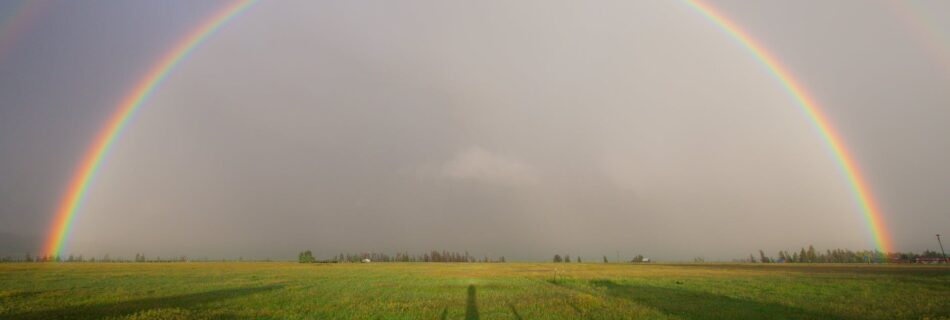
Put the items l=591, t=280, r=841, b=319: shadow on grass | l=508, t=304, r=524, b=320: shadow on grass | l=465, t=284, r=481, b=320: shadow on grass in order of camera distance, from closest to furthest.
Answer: l=508, t=304, r=524, b=320: shadow on grass < l=465, t=284, r=481, b=320: shadow on grass < l=591, t=280, r=841, b=319: shadow on grass

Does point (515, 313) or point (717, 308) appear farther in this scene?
point (717, 308)

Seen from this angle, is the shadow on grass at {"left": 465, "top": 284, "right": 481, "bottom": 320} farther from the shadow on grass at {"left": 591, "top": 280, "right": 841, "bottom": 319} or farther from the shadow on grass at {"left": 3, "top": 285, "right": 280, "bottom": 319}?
the shadow on grass at {"left": 3, "top": 285, "right": 280, "bottom": 319}

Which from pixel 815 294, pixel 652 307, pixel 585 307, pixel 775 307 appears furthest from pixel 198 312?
pixel 815 294

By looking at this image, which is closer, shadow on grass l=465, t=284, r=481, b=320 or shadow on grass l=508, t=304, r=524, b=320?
shadow on grass l=508, t=304, r=524, b=320

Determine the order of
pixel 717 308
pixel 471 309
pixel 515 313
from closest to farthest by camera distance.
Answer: pixel 515 313, pixel 471 309, pixel 717 308

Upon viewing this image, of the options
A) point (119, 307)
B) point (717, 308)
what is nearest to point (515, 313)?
point (717, 308)

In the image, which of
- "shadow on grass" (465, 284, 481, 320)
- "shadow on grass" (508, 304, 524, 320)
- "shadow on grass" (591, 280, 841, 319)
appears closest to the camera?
"shadow on grass" (508, 304, 524, 320)

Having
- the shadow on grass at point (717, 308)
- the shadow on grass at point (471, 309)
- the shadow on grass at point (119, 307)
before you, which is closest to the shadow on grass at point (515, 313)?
the shadow on grass at point (471, 309)

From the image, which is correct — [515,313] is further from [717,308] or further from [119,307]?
[119,307]

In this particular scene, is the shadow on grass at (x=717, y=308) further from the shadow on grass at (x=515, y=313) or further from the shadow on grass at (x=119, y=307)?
the shadow on grass at (x=119, y=307)

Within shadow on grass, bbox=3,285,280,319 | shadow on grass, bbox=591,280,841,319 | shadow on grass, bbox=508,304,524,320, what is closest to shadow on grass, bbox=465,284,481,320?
shadow on grass, bbox=508,304,524,320

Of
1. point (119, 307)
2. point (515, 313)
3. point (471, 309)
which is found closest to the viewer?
point (515, 313)

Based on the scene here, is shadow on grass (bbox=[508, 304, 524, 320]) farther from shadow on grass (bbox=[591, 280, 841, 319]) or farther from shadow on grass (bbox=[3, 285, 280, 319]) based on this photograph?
shadow on grass (bbox=[3, 285, 280, 319])

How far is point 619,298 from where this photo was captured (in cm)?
3045
